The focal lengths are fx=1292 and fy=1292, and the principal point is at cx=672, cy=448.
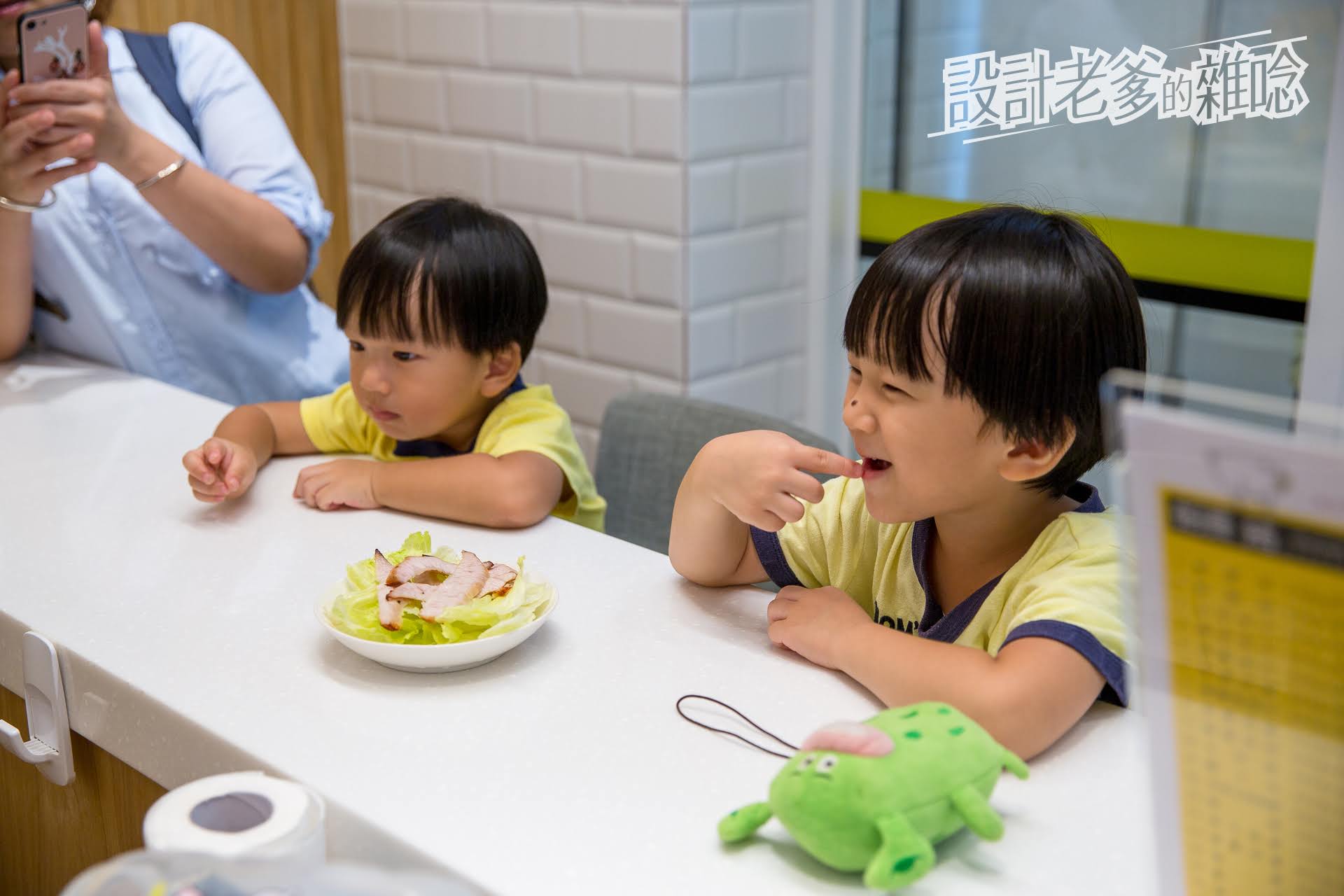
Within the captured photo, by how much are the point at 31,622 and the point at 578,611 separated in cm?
41

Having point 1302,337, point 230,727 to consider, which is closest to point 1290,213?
point 1302,337

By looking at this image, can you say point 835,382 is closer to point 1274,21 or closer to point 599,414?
point 599,414

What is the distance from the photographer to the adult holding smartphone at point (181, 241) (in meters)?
1.52

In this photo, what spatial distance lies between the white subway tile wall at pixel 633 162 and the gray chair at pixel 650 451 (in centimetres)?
62

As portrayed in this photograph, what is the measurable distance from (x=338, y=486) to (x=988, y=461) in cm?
61

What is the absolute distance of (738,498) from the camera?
99cm

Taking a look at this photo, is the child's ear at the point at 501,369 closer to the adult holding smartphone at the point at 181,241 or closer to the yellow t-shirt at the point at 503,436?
the yellow t-shirt at the point at 503,436

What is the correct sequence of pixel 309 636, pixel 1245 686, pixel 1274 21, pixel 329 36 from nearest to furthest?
pixel 1245 686, pixel 309 636, pixel 1274 21, pixel 329 36

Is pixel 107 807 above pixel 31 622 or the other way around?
the other way around

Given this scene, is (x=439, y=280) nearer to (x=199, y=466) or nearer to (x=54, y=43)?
(x=199, y=466)

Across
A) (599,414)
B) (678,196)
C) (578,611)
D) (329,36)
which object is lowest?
(599,414)

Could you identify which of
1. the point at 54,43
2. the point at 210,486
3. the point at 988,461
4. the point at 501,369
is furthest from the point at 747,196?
the point at 988,461

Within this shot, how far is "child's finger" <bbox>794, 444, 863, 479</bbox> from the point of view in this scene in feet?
3.07

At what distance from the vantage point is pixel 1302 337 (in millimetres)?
1712
